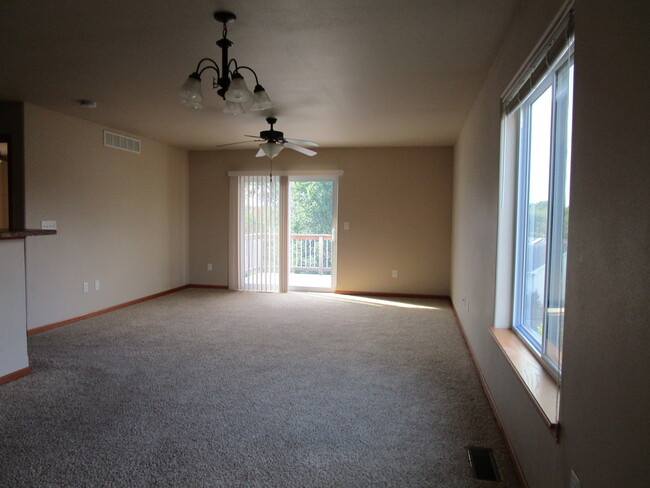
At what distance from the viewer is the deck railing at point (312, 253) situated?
7.50m

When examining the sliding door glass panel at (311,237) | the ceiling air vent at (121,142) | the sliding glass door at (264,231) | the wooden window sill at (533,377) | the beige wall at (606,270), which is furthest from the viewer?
the sliding door glass panel at (311,237)

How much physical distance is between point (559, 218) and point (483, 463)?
1.25 meters

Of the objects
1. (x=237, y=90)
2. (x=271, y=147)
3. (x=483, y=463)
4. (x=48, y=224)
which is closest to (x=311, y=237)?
(x=271, y=147)

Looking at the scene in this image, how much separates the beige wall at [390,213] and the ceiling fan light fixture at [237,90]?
12.4ft

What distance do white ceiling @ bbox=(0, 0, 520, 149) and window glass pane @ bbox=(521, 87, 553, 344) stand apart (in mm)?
623

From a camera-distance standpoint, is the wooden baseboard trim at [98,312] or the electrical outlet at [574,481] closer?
the electrical outlet at [574,481]

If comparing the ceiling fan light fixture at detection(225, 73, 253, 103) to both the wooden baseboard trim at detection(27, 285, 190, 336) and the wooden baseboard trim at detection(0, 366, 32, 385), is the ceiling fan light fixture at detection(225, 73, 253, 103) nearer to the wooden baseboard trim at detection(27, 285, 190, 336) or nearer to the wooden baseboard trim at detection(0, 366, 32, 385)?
the wooden baseboard trim at detection(0, 366, 32, 385)

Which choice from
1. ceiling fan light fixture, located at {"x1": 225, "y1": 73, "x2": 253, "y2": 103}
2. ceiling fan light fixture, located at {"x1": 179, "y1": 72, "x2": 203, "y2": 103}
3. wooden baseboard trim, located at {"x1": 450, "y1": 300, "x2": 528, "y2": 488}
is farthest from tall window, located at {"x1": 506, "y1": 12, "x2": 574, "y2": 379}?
ceiling fan light fixture, located at {"x1": 179, "y1": 72, "x2": 203, "y2": 103}

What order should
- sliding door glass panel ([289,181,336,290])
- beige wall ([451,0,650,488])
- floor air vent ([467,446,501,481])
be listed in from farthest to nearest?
1. sliding door glass panel ([289,181,336,290])
2. floor air vent ([467,446,501,481])
3. beige wall ([451,0,650,488])

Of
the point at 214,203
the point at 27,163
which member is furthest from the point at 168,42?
the point at 214,203

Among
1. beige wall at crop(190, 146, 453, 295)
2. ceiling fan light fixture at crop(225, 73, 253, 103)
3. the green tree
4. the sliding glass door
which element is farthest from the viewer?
the green tree

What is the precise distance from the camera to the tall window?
1662mm

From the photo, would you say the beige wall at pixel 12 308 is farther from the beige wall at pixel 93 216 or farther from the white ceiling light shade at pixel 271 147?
the white ceiling light shade at pixel 271 147

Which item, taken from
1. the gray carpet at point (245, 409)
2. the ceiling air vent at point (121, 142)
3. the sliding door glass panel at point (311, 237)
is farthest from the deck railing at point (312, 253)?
the gray carpet at point (245, 409)
